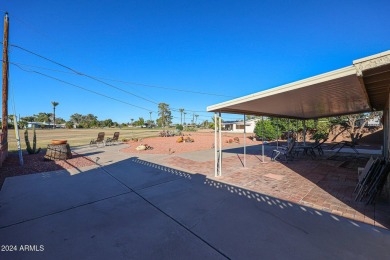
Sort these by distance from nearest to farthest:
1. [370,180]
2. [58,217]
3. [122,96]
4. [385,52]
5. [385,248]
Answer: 1. [385,52]
2. [385,248]
3. [58,217]
4. [370,180]
5. [122,96]

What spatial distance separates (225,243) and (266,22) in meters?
12.8

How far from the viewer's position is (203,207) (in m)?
3.51

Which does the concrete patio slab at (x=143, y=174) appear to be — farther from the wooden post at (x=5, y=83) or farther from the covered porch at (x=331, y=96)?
the wooden post at (x=5, y=83)


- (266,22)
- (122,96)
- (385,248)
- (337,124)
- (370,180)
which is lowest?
(385,248)

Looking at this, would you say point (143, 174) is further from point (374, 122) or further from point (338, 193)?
point (374, 122)

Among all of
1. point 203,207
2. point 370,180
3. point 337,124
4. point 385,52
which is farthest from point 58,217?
point 337,124

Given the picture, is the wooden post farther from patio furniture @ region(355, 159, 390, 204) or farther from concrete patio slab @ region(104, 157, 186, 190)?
patio furniture @ region(355, 159, 390, 204)

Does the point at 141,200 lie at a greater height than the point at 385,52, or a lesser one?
lesser

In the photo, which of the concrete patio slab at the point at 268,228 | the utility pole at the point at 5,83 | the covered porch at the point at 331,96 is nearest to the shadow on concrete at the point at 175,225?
the concrete patio slab at the point at 268,228

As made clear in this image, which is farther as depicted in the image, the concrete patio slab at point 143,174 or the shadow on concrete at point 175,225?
the concrete patio slab at point 143,174

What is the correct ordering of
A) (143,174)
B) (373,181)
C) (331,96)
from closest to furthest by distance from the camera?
(373,181)
(331,96)
(143,174)

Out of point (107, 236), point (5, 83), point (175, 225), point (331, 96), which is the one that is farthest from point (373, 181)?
point (5, 83)

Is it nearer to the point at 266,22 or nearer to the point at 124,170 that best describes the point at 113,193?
Result: the point at 124,170

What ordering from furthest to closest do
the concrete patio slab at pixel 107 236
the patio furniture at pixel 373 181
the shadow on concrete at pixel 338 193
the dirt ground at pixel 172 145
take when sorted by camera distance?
the dirt ground at pixel 172 145, the patio furniture at pixel 373 181, the shadow on concrete at pixel 338 193, the concrete patio slab at pixel 107 236
